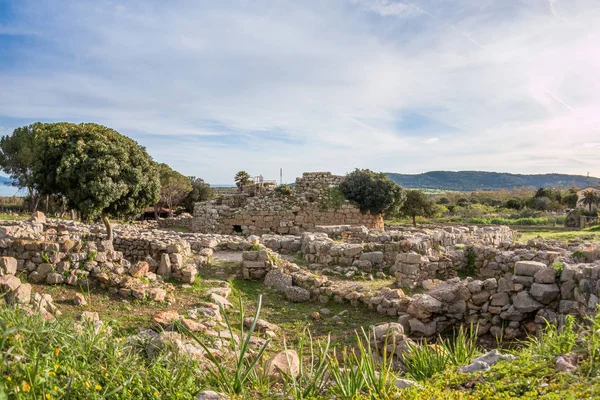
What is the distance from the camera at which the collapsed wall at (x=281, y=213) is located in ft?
79.8

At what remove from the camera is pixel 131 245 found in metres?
13.1

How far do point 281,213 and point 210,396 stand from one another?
68.0 ft

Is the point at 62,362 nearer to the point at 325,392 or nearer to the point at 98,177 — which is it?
the point at 325,392

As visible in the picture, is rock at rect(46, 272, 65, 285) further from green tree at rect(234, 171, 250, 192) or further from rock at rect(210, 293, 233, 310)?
green tree at rect(234, 171, 250, 192)

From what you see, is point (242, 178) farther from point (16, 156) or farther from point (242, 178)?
point (16, 156)

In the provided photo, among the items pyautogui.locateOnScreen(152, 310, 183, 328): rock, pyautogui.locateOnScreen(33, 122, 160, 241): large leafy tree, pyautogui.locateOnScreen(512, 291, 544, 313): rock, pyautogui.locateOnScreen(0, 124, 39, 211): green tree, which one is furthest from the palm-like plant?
pyautogui.locateOnScreen(0, 124, 39, 211): green tree

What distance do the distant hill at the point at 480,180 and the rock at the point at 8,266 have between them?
126 m

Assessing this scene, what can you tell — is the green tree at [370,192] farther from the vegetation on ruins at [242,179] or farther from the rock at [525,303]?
the rock at [525,303]

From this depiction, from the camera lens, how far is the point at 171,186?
129 feet

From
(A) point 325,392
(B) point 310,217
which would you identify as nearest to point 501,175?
(B) point 310,217

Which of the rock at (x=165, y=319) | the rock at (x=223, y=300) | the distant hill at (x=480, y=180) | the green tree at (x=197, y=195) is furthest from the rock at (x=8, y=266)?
the distant hill at (x=480, y=180)

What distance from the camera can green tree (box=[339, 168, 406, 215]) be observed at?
25.6 m

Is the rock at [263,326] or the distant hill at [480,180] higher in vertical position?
the distant hill at [480,180]

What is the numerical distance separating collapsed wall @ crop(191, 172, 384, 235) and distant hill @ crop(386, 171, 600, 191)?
351ft
